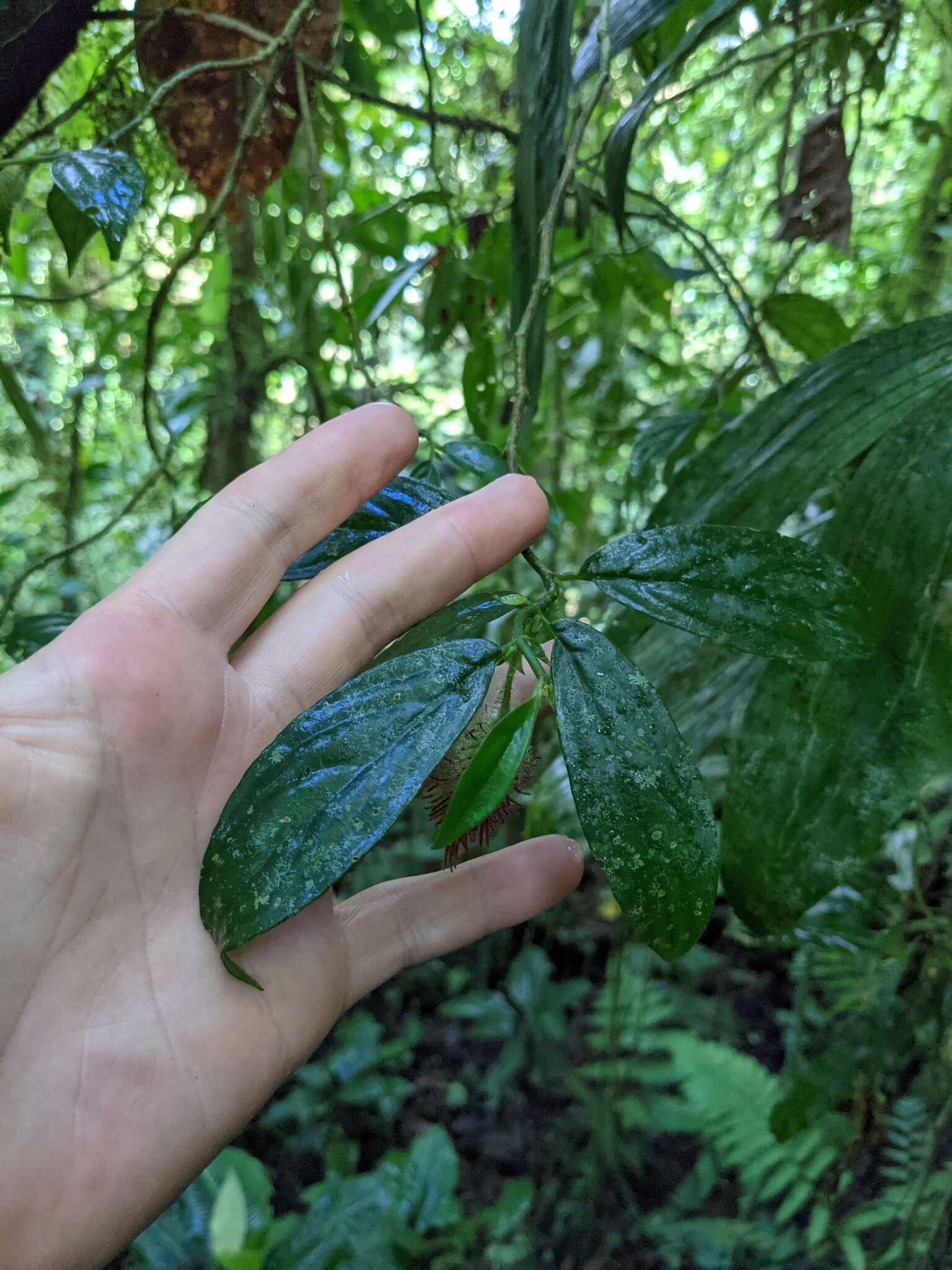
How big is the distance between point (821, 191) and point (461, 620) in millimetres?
570

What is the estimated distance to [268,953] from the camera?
57 cm

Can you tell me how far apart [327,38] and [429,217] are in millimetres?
529

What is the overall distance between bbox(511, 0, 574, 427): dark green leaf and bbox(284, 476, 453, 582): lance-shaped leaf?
15cm

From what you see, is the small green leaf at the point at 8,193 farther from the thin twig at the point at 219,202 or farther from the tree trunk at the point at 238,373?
the tree trunk at the point at 238,373

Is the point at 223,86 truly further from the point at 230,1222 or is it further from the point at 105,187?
the point at 230,1222

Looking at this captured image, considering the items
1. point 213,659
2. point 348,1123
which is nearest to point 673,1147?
point 348,1123

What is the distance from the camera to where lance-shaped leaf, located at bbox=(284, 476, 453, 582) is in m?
0.55

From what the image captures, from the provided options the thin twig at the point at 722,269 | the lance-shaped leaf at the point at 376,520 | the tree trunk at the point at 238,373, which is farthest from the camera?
the tree trunk at the point at 238,373

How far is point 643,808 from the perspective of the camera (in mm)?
349

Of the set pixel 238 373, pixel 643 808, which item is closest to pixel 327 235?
pixel 643 808

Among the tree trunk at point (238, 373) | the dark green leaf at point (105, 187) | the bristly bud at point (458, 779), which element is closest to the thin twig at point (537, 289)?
the bristly bud at point (458, 779)

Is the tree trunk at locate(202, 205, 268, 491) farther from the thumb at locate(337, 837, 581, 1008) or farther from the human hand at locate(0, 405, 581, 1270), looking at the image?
the thumb at locate(337, 837, 581, 1008)

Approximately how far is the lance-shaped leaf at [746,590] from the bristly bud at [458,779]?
0.36ft

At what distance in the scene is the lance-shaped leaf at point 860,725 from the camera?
0.47 m
